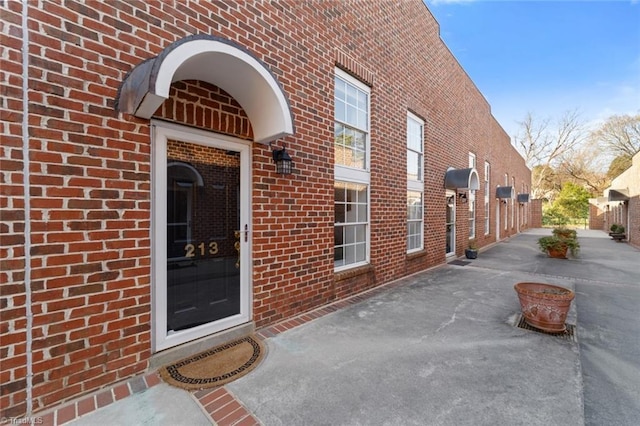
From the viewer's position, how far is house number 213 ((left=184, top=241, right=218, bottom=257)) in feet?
9.82

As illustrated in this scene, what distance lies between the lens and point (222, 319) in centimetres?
320

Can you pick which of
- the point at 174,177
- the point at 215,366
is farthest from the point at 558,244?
the point at 174,177

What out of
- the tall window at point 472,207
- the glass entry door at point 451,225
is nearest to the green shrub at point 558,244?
the tall window at point 472,207

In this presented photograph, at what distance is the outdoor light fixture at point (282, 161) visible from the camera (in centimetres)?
352

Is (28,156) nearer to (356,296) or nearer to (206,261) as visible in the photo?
(206,261)

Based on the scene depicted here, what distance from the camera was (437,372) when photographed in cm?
258

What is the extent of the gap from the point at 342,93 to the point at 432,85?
4024 mm

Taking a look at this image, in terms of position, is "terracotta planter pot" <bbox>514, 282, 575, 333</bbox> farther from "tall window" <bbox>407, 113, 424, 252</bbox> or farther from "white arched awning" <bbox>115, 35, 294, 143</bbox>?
"white arched awning" <bbox>115, 35, 294, 143</bbox>

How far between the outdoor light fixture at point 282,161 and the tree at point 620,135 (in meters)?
39.5

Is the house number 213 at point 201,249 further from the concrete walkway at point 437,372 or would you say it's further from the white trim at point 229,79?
the white trim at point 229,79

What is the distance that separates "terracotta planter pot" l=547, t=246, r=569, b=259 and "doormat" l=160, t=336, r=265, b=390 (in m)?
10.7

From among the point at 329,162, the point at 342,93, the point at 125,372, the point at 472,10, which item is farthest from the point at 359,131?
the point at 472,10

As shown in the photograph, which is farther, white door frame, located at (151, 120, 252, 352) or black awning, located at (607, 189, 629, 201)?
black awning, located at (607, 189, 629, 201)

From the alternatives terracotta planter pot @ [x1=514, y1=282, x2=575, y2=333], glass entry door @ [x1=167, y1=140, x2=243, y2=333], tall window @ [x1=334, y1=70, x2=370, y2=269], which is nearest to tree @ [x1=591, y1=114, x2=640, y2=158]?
terracotta planter pot @ [x1=514, y1=282, x2=575, y2=333]
